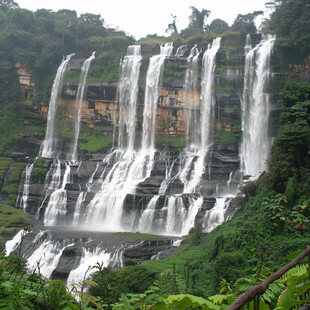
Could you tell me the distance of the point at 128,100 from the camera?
118 ft

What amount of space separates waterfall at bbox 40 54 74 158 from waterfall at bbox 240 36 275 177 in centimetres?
1917

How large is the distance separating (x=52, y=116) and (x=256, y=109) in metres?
21.5

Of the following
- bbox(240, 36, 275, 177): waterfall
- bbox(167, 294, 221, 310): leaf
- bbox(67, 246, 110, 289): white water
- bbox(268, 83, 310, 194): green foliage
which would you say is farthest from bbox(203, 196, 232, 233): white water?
bbox(167, 294, 221, 310): leaf

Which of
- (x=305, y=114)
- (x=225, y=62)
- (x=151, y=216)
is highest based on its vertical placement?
(x=225, y=62)

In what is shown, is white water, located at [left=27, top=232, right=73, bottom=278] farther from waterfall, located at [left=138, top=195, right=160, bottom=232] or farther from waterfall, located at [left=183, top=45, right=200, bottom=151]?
waterfall, located at [left=183, top=45, right=200, bottom=151]

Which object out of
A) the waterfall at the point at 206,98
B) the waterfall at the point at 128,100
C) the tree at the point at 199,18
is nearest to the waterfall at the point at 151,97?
the waterfall at the point at 128,100

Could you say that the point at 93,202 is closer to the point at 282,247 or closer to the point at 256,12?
the point at 282,247

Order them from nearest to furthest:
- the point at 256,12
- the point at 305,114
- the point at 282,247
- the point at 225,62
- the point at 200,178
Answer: the point at 282,247, the point at 305,114, the point at 200,178, the point at 225,62, the point at 256,12

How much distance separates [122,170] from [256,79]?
14206 millimetres

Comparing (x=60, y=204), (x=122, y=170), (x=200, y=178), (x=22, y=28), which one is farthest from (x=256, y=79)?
(x=22, y=28)

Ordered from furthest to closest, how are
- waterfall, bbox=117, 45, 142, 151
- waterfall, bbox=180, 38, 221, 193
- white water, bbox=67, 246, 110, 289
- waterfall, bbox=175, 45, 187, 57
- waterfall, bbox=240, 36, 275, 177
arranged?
waterfall, bbox=175, 45, 187, 57 → waterfall, bbox=117, 45, 142, 151 → waterfall, bbox=180, 38, 221, 193 → waterfall, bbox=240, 36, 275, 177 → white water, bbox=67, 246, 110, 289

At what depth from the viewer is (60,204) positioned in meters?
25.7

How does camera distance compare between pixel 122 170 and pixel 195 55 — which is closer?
pixel 122 170

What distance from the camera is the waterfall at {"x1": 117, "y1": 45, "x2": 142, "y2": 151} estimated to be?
3541 centimetres
